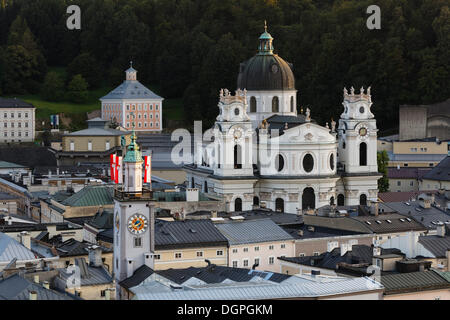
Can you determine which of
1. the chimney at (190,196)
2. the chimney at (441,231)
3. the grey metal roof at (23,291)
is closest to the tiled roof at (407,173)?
the chimney at (190,196)

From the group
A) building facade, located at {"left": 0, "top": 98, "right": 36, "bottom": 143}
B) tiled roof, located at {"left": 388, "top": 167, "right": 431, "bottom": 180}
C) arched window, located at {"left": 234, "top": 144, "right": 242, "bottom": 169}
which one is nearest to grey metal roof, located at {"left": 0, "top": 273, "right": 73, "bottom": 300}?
arched window, located at {"left": 234, "top": 144, "right": 242, "bottom": 169}

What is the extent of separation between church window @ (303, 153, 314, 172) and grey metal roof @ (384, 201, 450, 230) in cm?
1103

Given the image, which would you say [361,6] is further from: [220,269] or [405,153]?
[220,269]

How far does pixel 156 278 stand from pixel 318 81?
79252 millimetres

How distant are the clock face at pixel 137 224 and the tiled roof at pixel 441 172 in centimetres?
4534

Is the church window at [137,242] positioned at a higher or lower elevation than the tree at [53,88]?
lower

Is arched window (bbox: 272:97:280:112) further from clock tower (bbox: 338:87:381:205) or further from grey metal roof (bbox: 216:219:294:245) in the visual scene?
grey metal roof (bbox: 216:219:294:245)

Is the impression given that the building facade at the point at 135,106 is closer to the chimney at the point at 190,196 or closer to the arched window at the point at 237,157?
the arched window at the point at 237,157

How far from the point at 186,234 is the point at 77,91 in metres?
98.8

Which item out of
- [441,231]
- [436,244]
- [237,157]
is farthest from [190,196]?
[436,244]

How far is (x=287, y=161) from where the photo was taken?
8275 cm

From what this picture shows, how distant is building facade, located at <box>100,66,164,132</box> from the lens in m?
144

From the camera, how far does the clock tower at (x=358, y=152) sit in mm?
84812
